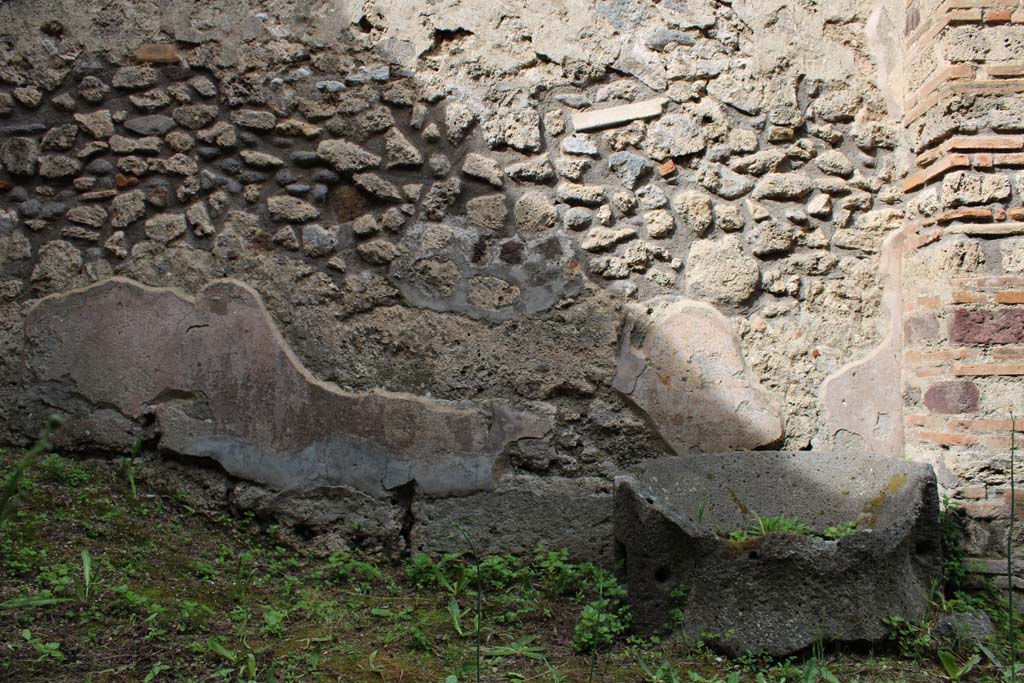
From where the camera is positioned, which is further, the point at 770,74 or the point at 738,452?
the point at 770,74

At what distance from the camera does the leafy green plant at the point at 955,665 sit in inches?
88.0

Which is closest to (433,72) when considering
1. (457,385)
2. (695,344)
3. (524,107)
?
(524,107)

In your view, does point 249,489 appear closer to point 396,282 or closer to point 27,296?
point 396,282

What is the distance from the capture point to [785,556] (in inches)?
93.9

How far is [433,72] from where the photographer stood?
10.7 feet

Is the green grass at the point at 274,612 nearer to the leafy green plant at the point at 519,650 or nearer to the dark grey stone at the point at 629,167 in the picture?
the leafy green plant at the point at 519,650

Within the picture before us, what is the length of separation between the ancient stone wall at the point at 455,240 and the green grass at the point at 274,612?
17 centimetres

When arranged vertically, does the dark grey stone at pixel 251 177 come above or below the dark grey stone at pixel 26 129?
below

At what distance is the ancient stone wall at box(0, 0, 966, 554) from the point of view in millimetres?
3070

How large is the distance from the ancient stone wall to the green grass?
17 cm

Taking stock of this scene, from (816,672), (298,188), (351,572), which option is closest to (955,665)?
(816,672)

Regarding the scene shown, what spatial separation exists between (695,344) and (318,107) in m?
1.81

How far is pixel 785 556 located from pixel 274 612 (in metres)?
1.60

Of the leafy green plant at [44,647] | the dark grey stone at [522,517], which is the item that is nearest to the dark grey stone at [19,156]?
the leafy green plant at [44,647]
